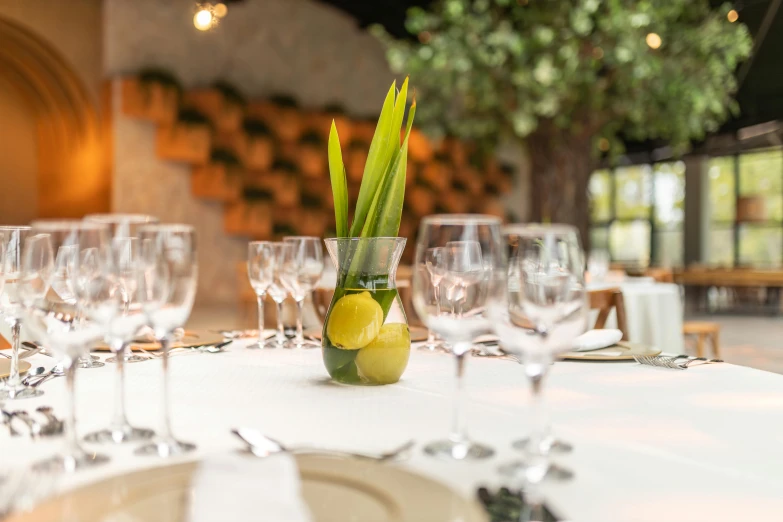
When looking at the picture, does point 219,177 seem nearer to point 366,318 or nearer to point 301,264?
point 301,264

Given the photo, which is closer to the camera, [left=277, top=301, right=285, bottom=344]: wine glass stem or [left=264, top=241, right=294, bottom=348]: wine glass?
[left=264, top=241, right=294, bottom=348]: wine glass

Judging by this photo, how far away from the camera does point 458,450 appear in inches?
28.2

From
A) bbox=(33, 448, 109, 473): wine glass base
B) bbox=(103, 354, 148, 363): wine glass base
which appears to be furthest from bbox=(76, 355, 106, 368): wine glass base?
bbox=(33, 448, 109, 473): wine glass base

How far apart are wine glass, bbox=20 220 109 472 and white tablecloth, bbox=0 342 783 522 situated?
0.14 ft

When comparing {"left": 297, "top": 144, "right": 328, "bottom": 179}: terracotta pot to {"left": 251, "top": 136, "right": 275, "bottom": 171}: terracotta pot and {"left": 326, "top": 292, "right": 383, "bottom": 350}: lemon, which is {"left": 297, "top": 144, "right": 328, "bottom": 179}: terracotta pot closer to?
{"left": 251, "top": 136, "right": 275, "bottom": 171}: terracotta pot

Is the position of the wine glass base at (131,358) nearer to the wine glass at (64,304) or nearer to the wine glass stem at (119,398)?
the wine glass at (64,304)

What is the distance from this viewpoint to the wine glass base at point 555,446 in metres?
0.74

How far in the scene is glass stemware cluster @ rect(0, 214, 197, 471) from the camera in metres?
0.73

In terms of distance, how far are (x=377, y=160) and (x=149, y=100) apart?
22.0ft

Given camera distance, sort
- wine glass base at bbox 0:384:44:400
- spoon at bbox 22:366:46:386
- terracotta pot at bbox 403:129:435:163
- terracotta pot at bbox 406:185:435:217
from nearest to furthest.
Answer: wine glass base at bbox 0:384:44:400 → spoon at bbox 22:366:46:386 → terracotta pot at bbox 403:129:435:163 → terracotta pot at bbox 406:185:435:217

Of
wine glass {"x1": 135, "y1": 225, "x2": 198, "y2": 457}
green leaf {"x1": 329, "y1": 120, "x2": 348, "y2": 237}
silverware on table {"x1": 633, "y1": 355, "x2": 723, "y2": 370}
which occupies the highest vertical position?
green leaf {"x1": 329, "y1": 120, "x2": 348, "y2": 237}

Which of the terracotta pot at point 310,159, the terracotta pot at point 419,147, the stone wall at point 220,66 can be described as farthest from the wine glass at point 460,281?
the terracotta pot at point 419,147

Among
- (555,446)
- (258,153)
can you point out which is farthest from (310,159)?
(555,446)

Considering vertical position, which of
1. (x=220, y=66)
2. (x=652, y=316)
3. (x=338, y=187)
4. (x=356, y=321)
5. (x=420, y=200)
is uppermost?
(x=220, y=66)
